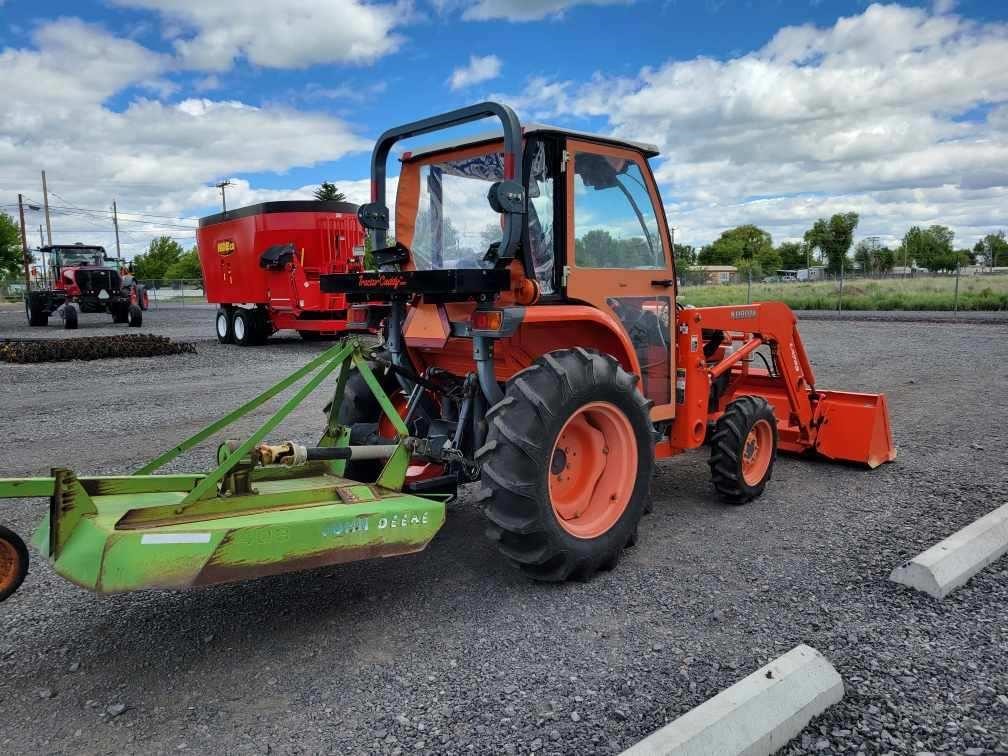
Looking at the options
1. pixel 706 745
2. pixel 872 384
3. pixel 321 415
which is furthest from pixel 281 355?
pixel 706 745

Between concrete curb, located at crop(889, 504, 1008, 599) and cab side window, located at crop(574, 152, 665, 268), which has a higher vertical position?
cab side window, located at crop(574, 152, 665, 268)

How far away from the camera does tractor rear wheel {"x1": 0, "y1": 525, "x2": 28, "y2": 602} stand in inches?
111

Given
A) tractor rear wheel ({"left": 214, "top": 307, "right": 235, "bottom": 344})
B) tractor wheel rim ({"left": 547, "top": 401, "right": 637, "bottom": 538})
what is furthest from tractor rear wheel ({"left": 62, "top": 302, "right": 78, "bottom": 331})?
tractor wheel rim ({"left": 547, "top": 401, "right": 637, "bottom": 538})

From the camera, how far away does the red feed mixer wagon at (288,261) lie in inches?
651

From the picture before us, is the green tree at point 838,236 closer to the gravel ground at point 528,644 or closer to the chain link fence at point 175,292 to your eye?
the chain link fence at point 175,292

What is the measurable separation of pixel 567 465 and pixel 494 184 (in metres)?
1.55

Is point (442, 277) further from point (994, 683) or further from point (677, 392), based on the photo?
point (994, 683)

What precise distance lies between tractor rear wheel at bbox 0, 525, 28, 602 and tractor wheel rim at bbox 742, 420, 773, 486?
13.9 feet

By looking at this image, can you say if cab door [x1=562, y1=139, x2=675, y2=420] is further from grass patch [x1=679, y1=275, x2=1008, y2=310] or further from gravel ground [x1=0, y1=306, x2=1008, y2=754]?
grass patch [x1=679, y1=275, x2=1008, y2=310]

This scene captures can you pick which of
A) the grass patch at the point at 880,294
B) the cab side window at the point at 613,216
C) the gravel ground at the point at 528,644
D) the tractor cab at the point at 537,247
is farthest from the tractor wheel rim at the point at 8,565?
the grass patch at the point at 880,294

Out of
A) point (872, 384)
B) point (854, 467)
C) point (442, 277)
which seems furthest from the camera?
point (872, 384)

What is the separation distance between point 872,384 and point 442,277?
8572mm

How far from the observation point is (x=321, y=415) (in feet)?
28.6

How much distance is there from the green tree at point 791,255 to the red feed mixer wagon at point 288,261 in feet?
262
